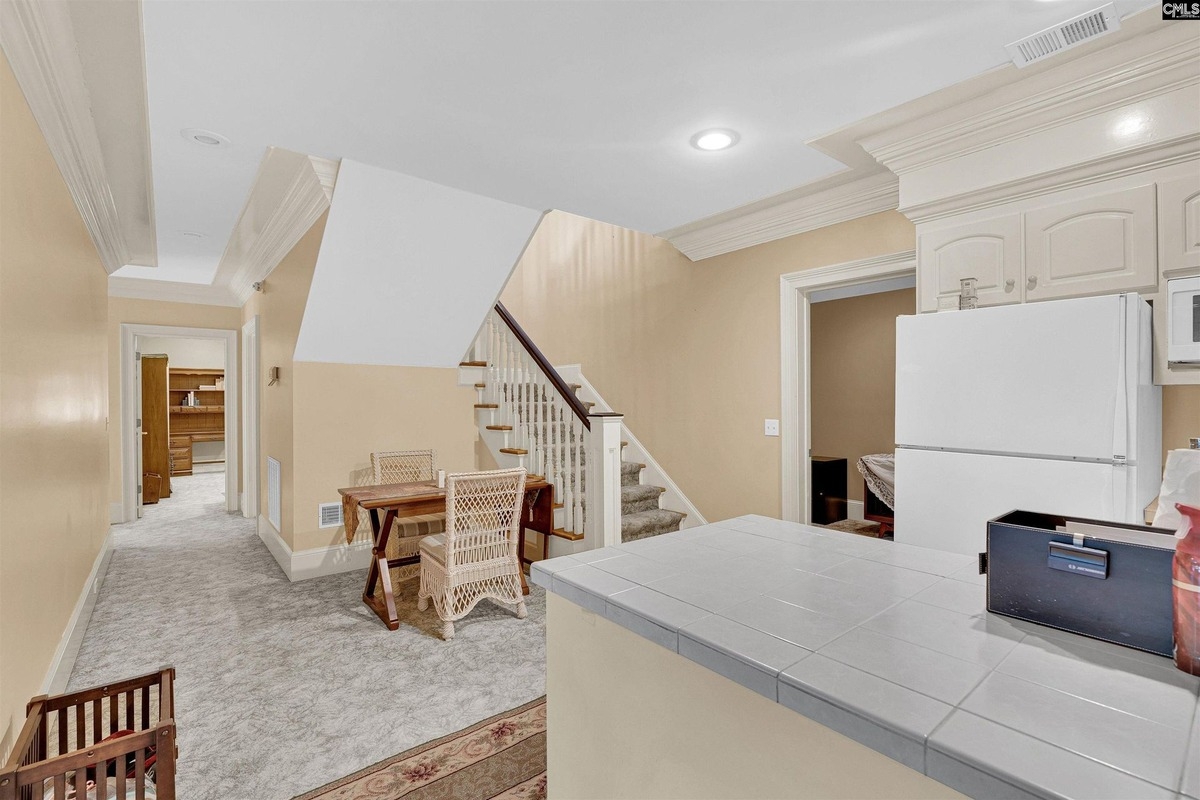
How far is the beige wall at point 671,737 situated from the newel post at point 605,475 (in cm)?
221

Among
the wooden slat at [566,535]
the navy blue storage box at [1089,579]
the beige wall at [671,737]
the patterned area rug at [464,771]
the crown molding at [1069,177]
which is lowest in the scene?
the patterned area rug at [464,771]

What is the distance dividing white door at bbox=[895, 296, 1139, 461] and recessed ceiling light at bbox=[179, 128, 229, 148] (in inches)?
132

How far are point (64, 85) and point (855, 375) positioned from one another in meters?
5.89

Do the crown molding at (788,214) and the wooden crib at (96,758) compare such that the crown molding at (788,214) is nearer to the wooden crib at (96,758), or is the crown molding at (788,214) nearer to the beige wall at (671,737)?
the beige wall at (671,737)

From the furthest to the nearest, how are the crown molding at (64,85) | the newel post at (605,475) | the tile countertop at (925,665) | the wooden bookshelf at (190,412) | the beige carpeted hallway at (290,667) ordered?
the wooden bookshelf at (190,412) → the newel post at (605,475) → the beige carpeted hallway at (290,667) → the crown molding at (64,85) → the tile countertop at (925,665)

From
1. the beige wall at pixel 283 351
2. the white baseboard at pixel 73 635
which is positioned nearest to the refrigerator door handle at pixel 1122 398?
the beige wall at pixel 283 351

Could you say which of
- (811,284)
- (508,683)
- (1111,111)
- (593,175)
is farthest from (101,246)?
(1111,111)

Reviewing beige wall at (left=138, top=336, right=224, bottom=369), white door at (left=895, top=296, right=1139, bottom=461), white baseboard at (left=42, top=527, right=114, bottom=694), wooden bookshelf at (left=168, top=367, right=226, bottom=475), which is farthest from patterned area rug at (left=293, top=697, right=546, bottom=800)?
beige wall at (left=138, top=336, right=224, bottom=369)

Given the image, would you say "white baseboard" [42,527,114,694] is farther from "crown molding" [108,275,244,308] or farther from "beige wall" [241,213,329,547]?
"crown molding" [108,275,244,308]

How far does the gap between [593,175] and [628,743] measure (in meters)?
2.79

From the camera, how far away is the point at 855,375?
5.62 meters

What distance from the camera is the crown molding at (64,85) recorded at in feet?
5.77

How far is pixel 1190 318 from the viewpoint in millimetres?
1913

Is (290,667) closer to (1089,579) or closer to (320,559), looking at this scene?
(320,559)
